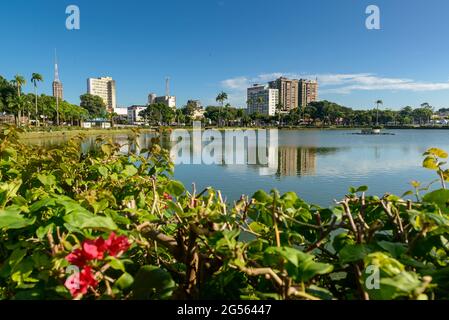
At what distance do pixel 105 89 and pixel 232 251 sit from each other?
17772cm

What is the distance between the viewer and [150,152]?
2.25m

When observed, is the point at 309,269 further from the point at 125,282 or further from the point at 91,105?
the point at 91,105

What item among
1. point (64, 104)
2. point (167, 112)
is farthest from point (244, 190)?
point (167, 112)

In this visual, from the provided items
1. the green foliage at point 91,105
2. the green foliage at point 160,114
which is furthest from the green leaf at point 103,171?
the green foliage at point 91,105

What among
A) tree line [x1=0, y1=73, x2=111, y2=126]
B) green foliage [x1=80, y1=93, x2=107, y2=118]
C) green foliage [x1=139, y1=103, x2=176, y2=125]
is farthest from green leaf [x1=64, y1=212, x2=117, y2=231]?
green foliage [x1=80, y1=93, x2=107, y2=118]

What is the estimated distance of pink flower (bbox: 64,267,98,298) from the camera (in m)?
0.78

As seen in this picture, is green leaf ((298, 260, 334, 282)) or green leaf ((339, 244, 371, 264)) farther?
green leaf ((339, 244, 371, 264))

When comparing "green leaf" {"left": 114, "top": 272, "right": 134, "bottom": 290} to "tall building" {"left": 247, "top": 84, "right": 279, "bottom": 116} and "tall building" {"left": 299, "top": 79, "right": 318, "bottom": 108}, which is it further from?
"tall building" {"left": 299, "top": 79, "right": 318, "bottom": 108}

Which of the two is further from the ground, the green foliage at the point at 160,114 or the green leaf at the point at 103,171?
the green foliage at the point at 160,114

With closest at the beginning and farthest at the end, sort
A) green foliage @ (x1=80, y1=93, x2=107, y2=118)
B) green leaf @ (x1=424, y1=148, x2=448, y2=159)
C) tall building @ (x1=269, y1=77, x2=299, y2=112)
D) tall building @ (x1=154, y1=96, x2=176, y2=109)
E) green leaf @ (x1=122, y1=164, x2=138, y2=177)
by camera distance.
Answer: green leaf @ (x1=424, y1=148, x2=448, y2=159) → green leaf @ (x1=122, y1=164, x2=138, y2=177) → green foliage @ (x1=80, y1=93, x2=107, y2=118) → tall building @ (x1=269, y1=77, x2=299, y2=112) → tall building @ (x1=154, y1=96, x2=176, y2=109)

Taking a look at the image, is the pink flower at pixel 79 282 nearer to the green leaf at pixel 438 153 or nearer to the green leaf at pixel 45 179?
the green leaf at pixel 45 179

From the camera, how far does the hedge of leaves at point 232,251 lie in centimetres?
79
